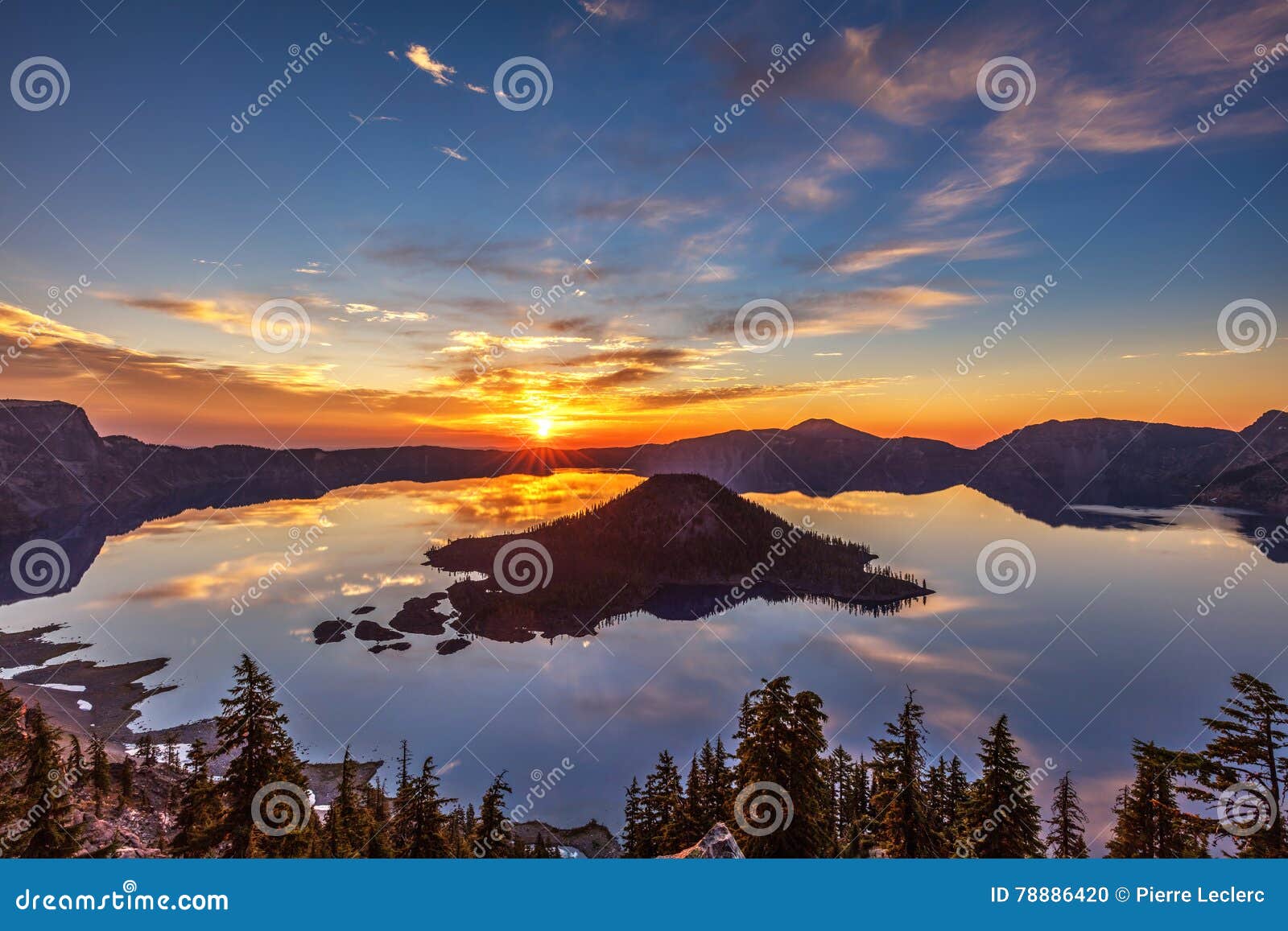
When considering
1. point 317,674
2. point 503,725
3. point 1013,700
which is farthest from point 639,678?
point 1013,700

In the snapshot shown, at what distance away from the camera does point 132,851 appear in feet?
70.1

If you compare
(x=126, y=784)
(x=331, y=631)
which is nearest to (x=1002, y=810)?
(x=126, y=784)

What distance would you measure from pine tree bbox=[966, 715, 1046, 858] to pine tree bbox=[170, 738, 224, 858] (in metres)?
26.6

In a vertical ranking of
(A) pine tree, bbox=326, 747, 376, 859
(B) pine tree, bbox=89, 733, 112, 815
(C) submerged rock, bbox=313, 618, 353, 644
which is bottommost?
(B) pine tree, bbox=89, 733, 112, 815

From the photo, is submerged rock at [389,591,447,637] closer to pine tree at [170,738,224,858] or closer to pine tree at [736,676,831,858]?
pine tree at [170,738,224,858]

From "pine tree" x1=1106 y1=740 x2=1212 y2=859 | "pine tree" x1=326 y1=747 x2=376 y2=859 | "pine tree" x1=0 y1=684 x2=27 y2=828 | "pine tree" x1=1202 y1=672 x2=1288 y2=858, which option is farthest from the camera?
"pine tree" x1=326 y1=747 x2=376 y2=859

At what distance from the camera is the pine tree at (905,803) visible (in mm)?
18953

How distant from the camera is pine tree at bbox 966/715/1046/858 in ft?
60.3

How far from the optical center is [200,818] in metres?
22.6

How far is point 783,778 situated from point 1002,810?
7.54m

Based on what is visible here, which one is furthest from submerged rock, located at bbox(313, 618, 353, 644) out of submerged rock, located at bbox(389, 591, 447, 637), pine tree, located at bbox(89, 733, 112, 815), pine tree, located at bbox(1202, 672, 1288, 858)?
pine tree, located at bbox(1202, 672, 1288, 858)

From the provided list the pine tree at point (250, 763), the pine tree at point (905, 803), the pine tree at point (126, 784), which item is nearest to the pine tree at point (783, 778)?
the pine tree at point (905, 803)

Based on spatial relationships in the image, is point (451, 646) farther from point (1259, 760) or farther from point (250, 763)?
point (1259, 760)

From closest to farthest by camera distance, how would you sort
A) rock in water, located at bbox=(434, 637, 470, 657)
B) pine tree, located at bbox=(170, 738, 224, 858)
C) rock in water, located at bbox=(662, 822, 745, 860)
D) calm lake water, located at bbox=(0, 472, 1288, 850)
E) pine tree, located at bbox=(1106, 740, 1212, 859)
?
rock in water, located at bbox=(662, 822, 745, 860) < pine tree, located at bbox=(170, 738, 224, 858) < pine tree, located at bbox=(1106, 740, 1212, 859) < calm lake water, located at bbox=(0, 472, 1288, 850) < rock in water, located at bbox=(434, 637, 470, 657)
